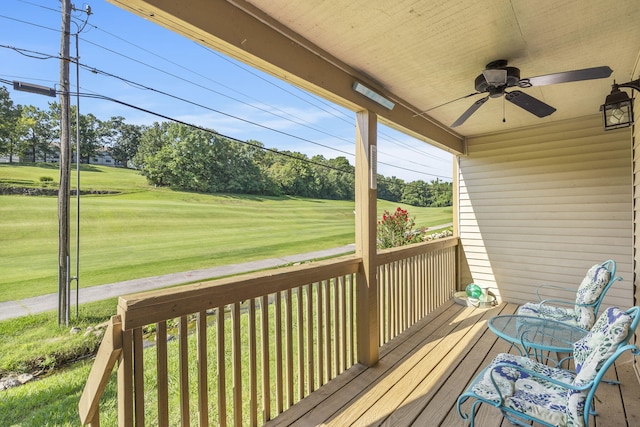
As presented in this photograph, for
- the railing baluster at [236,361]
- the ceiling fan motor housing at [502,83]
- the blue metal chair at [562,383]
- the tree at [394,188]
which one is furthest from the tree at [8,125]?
the tree at [394,188]

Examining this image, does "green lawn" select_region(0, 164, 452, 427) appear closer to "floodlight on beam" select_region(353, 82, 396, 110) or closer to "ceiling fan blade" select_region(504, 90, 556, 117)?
"floodlight on beam" select_region(353, 82, 396, 110)

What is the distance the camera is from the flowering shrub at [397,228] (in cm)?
502

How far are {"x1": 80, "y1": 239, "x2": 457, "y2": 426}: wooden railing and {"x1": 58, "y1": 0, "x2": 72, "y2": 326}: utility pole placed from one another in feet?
2.09

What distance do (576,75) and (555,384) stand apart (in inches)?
75.2

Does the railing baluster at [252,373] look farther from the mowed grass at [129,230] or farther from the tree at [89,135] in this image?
the tree at [89,135]

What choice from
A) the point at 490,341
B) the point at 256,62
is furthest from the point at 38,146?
the point at 490,341

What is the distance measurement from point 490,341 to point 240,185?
10.1 feet

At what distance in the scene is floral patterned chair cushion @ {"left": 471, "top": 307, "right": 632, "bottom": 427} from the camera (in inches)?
61.7

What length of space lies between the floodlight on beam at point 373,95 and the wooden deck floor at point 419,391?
242cm

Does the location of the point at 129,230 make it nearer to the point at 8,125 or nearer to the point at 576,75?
the point at 8,125

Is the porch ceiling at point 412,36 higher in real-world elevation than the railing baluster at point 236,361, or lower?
higher

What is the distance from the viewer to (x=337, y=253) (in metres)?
3.96

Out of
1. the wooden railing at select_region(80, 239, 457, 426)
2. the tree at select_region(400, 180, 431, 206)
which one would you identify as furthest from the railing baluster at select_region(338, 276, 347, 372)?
the tree at select_region(400, 180, 431, 206)

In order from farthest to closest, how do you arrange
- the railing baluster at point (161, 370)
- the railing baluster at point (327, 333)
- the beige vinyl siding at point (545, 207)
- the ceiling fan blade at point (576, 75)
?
the beige vinyl siding at point (545, 207), the railing baluster at point (327, 333), the ceiling fan blade at point (576, 75), the railing baluster at point (161, 370)
